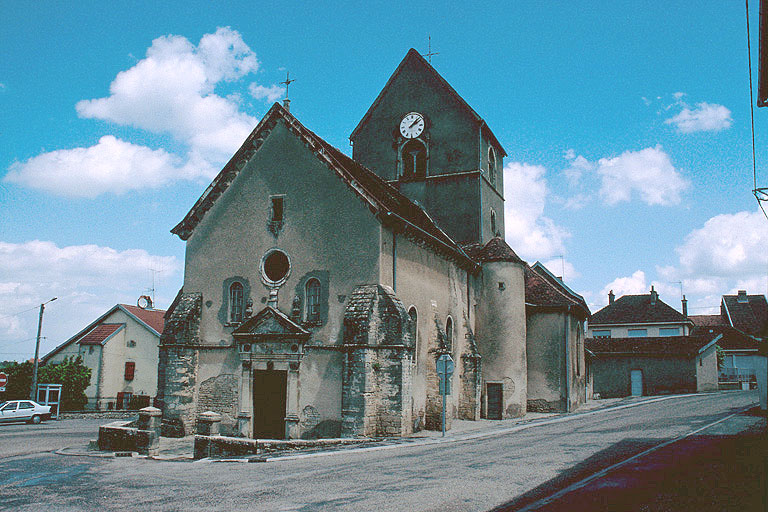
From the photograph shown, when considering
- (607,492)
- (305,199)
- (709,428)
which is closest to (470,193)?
(305,199)

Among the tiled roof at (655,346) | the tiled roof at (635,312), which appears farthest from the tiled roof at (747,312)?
the tiled roof at (655,346)

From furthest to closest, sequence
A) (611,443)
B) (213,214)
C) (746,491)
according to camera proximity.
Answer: (213,214)
(611,443)
(746,491)

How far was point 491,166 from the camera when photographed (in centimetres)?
3241

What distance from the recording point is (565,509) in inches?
308

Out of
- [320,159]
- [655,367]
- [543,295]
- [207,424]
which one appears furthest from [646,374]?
[207,424]

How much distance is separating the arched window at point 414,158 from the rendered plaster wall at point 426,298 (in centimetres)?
696

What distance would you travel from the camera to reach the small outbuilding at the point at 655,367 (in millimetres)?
41969

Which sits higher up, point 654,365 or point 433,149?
point 433,149

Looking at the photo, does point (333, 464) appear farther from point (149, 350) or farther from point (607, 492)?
point (149, 350)

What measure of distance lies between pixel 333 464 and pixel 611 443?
6.86 meters

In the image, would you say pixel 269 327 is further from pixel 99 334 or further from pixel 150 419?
pixel 99 334

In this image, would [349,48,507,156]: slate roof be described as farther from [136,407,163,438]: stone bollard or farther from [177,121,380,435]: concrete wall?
[136,407,163,438]: stone bollard

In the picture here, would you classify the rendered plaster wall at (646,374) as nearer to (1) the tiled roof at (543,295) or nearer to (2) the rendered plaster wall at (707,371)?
(2) the rendered plaster wall at (707,371)

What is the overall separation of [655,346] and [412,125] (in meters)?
25.2
